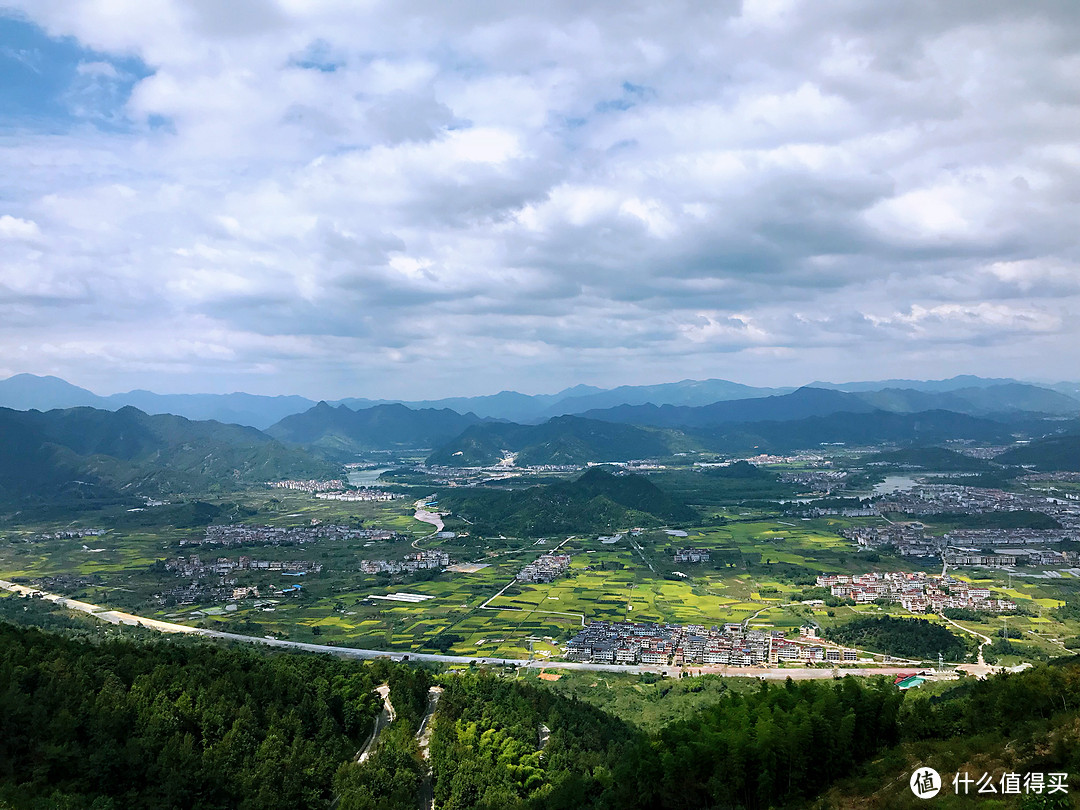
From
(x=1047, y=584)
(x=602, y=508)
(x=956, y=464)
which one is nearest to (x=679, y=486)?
(x=602, y=508)

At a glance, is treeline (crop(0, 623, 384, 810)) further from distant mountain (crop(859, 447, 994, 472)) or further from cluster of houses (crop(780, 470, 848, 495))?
distant mountain (crop(859, 447, 994, 472))

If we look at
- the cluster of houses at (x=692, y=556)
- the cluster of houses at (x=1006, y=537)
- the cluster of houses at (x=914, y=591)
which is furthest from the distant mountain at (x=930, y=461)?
the cluster of houses at (x=914, y=591)

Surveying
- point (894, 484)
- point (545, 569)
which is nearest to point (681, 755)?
point (545, 569)

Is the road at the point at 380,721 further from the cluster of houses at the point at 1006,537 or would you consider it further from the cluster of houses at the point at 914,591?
the cluster of houses at the point at 1006,537

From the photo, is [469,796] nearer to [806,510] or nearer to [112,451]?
[806,510]

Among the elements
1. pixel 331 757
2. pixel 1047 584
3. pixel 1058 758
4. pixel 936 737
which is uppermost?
pixel 1058 758
